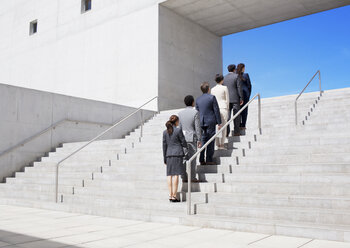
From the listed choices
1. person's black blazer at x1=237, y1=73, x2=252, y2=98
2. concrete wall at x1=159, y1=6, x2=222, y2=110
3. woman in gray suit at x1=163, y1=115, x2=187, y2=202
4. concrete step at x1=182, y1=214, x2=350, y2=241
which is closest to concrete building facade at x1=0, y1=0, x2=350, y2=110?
concrete wall at x1=159, y1=6, x2=222, y2=110

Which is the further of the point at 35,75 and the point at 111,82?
the point at 35,75

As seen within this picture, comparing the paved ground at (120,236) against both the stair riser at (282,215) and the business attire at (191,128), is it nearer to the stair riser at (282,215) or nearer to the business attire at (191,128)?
the stair riser at (282,215)

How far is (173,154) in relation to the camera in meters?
6.42

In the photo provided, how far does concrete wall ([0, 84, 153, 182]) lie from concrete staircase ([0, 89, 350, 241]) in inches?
32.3

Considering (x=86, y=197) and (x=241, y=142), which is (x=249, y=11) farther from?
(x=86, y=197)

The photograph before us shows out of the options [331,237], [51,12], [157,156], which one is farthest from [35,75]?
[331,237]

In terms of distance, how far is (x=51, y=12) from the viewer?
20141mm

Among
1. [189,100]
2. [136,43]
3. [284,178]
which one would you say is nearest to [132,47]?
[136,43]

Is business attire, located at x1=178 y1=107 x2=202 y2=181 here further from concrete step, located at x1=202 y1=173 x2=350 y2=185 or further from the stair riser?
the stair riser

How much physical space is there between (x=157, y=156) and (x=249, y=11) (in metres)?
10.3

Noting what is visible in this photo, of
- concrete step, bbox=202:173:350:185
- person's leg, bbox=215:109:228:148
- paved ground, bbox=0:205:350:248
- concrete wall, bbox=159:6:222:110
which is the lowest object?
paved ground, bbox=0:205:350:248

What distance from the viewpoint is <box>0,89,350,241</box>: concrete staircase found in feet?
16.5

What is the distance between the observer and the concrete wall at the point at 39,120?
1091 cm

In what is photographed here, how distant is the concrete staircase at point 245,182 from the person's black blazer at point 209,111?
2.68 ft
